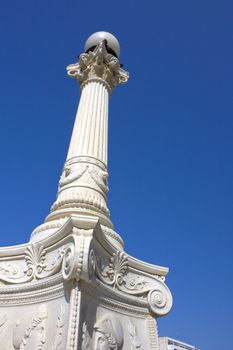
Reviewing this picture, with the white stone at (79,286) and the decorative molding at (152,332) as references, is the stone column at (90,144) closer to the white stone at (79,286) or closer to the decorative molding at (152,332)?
the white stone at (79,286)

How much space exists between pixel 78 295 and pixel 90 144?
684 cm

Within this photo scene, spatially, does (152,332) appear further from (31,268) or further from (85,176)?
(85,176)

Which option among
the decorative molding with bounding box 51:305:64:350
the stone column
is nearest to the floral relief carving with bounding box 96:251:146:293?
the decorative molding with bounding box 51:305:64:350

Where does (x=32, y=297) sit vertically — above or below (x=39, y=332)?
above

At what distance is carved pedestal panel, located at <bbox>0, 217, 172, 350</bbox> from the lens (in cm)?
800

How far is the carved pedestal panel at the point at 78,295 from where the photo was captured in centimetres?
800

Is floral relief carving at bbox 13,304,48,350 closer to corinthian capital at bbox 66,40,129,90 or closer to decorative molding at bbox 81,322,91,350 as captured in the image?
decorative molding at bbox 81,322,91,350

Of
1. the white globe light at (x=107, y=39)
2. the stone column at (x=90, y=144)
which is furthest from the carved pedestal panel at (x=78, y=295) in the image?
the white globe light at (x=107, y=39)

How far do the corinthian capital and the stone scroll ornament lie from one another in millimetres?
9315

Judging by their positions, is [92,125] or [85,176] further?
[92,125]

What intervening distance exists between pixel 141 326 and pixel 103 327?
1831 mm

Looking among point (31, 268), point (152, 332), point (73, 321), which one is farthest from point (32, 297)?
point (152, 332)

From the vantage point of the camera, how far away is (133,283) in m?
10.3

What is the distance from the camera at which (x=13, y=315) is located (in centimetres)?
911
